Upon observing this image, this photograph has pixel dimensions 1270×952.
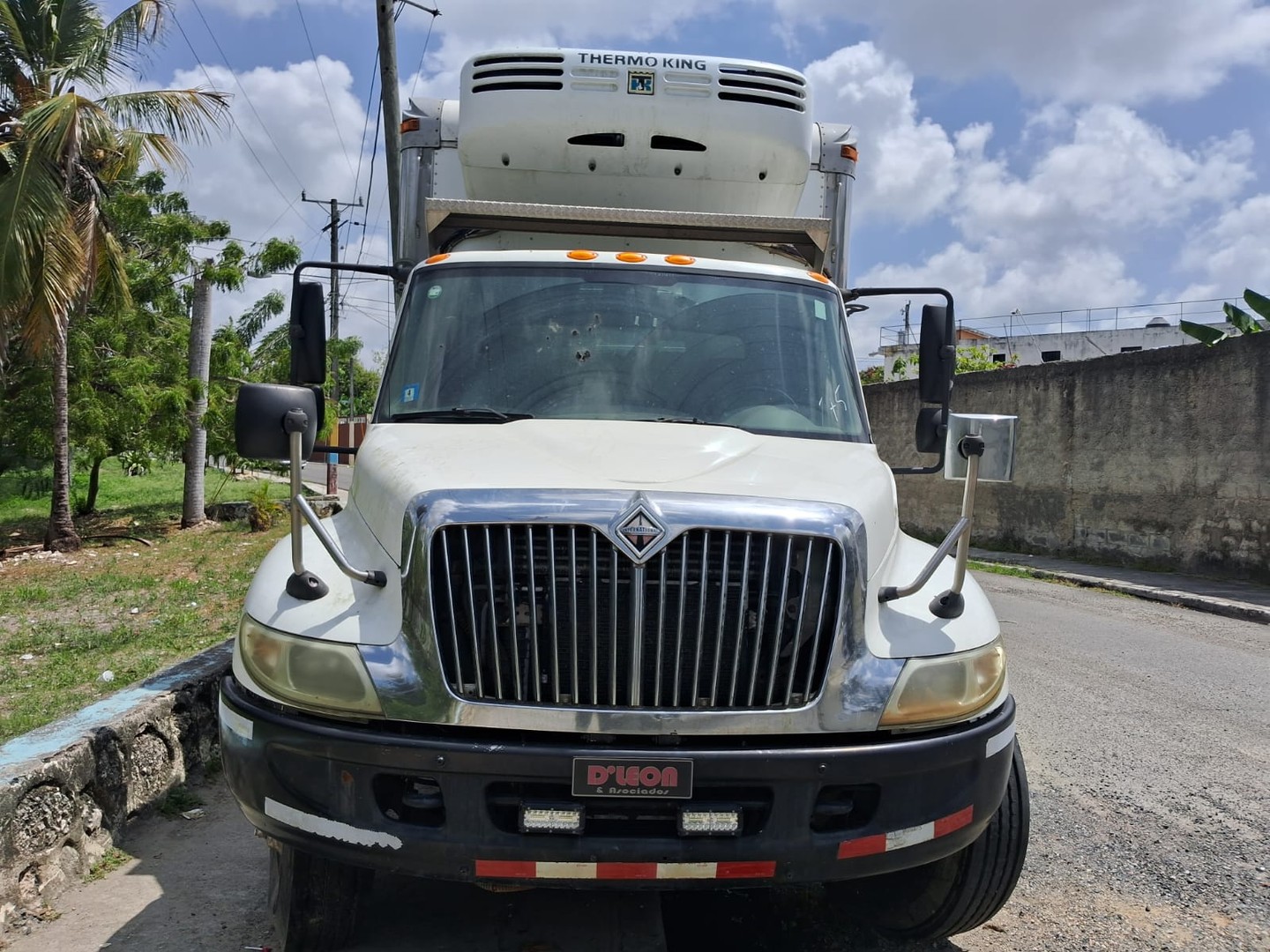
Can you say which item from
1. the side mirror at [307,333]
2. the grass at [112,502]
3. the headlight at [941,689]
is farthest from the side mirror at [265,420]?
the grass at [112,502]

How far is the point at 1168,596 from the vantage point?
12.1 m

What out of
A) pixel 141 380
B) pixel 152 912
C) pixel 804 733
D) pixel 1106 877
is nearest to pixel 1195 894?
pixel 1106 877

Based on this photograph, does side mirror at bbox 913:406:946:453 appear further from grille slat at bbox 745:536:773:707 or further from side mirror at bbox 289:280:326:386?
side mirror at bbox 289:280:326:386

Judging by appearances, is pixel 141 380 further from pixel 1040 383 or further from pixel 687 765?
pixel 687 765

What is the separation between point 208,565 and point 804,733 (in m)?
11.9

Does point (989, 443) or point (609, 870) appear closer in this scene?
point (609, 870)

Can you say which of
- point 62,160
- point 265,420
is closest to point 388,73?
point 62,160

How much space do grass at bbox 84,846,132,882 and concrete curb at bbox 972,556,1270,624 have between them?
10454 mm

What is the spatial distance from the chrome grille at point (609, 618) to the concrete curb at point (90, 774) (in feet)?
6.22

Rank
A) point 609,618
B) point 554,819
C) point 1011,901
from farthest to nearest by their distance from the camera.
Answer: point 1011,901 < point 609,618 < point 554,819

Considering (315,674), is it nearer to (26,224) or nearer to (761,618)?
(761,618)

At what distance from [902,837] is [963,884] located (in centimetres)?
60

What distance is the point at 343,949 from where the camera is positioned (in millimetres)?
3396

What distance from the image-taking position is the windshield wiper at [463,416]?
3.89 metres
